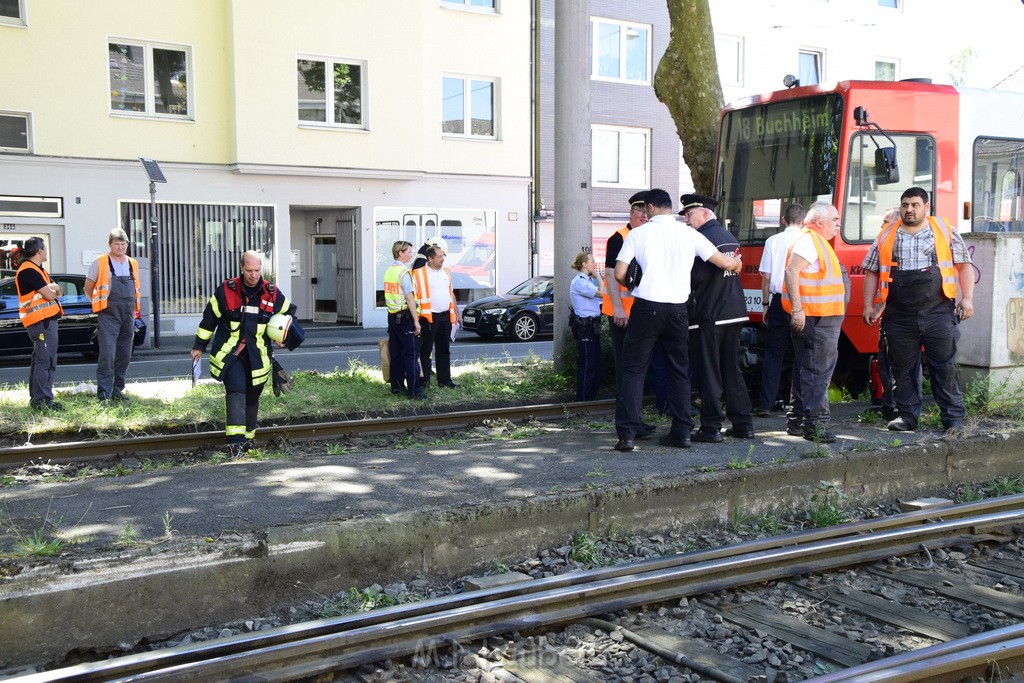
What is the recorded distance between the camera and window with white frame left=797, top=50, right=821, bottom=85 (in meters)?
32.4

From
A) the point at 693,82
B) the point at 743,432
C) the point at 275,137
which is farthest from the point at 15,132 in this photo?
the point at 743,432

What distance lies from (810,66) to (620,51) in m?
7.36

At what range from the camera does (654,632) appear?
16.2 feet

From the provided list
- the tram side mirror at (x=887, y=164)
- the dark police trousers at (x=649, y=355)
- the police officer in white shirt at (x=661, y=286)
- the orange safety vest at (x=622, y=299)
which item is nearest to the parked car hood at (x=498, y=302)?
the orange safety vest at (x=622, y=299)

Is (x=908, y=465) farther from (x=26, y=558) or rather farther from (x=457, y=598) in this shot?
(x=26, y=558)

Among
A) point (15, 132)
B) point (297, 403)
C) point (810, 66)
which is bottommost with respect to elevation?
point (297, 403)

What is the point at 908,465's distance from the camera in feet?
25.8

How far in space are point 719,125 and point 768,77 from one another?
69.5 ft

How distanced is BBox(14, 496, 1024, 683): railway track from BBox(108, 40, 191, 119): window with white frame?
19.5 m

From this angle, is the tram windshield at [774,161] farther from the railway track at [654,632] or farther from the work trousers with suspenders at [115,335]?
the work trousers with suspenders at [115,335]

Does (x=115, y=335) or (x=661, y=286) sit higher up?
(x=661, y=286)

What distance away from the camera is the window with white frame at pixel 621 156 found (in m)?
28.8

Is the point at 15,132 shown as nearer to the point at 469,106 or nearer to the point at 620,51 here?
the point at 469,106

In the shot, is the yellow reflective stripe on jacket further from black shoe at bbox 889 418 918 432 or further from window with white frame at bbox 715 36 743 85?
window with white frame at bbox 715 36 743 85
